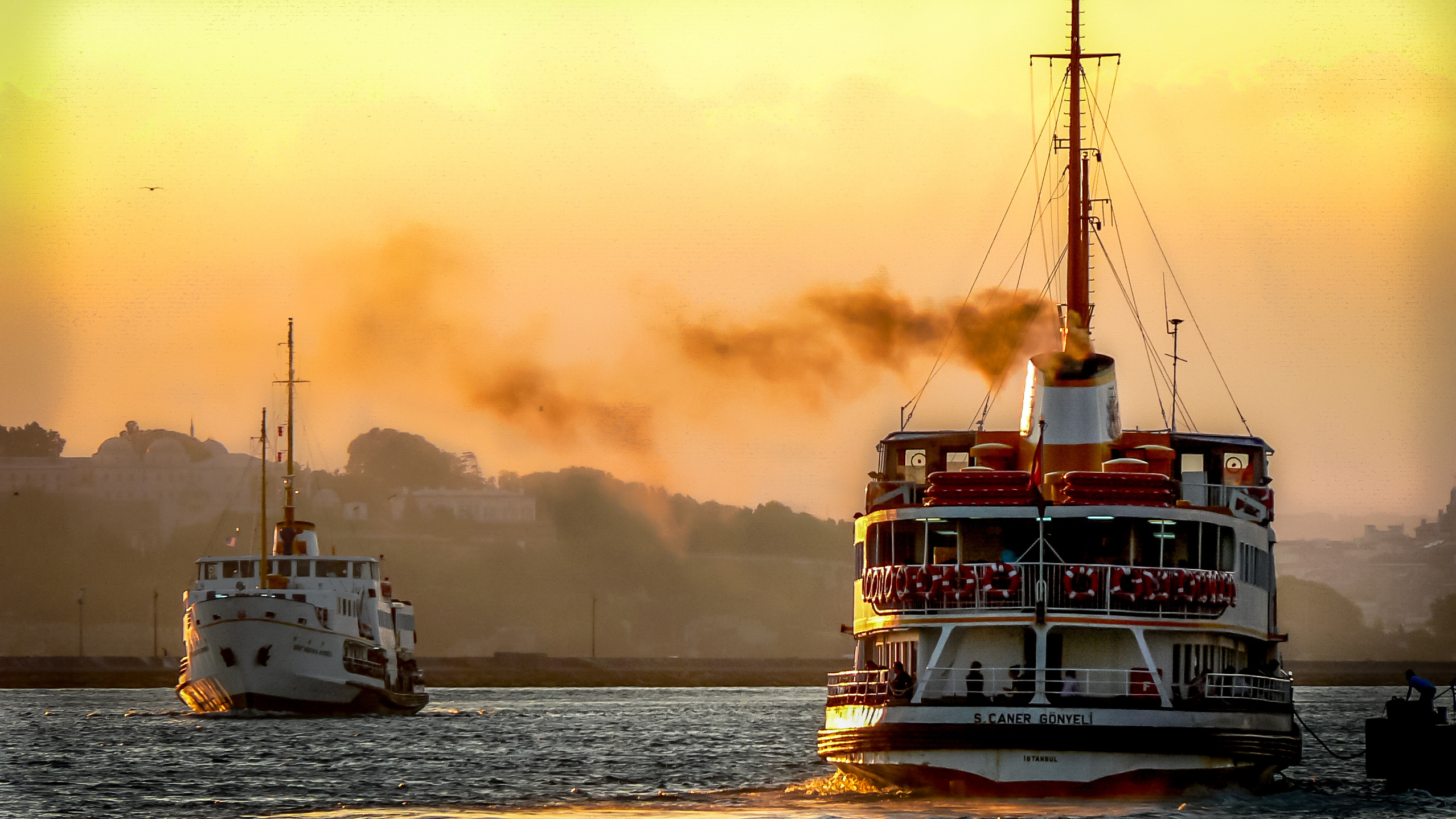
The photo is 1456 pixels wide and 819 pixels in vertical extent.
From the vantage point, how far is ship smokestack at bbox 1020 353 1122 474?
41.2 metres

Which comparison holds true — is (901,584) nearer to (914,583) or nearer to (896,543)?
(914,583)

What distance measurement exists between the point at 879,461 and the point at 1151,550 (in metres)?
8.60

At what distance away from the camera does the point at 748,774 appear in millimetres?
56312

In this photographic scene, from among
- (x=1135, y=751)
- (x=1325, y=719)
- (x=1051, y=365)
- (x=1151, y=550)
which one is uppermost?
(x=1051, y=365)

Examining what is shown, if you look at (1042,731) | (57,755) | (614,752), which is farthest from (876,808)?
(57,755)

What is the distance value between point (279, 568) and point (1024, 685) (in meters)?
61.7

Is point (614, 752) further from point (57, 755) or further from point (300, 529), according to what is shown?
point (300, 529)

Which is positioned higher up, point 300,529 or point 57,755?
point 300,529

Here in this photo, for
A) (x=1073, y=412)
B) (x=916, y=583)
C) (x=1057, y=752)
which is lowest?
(x=1057, y=752)

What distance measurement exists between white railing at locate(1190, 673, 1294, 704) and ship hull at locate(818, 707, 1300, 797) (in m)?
1.24

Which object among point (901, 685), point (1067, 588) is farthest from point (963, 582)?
point (901, 685)

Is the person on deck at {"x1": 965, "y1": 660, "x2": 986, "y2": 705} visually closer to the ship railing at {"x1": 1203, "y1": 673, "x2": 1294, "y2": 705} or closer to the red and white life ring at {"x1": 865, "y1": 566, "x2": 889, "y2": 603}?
the red and white life ring at {"x1": 865, "y1": 566, "x2": 889, "y2": 603}

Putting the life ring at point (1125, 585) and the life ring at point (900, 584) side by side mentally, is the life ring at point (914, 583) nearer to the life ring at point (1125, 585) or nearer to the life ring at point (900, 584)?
the life ring at point (900, 584)

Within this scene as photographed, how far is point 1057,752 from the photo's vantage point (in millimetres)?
34500
